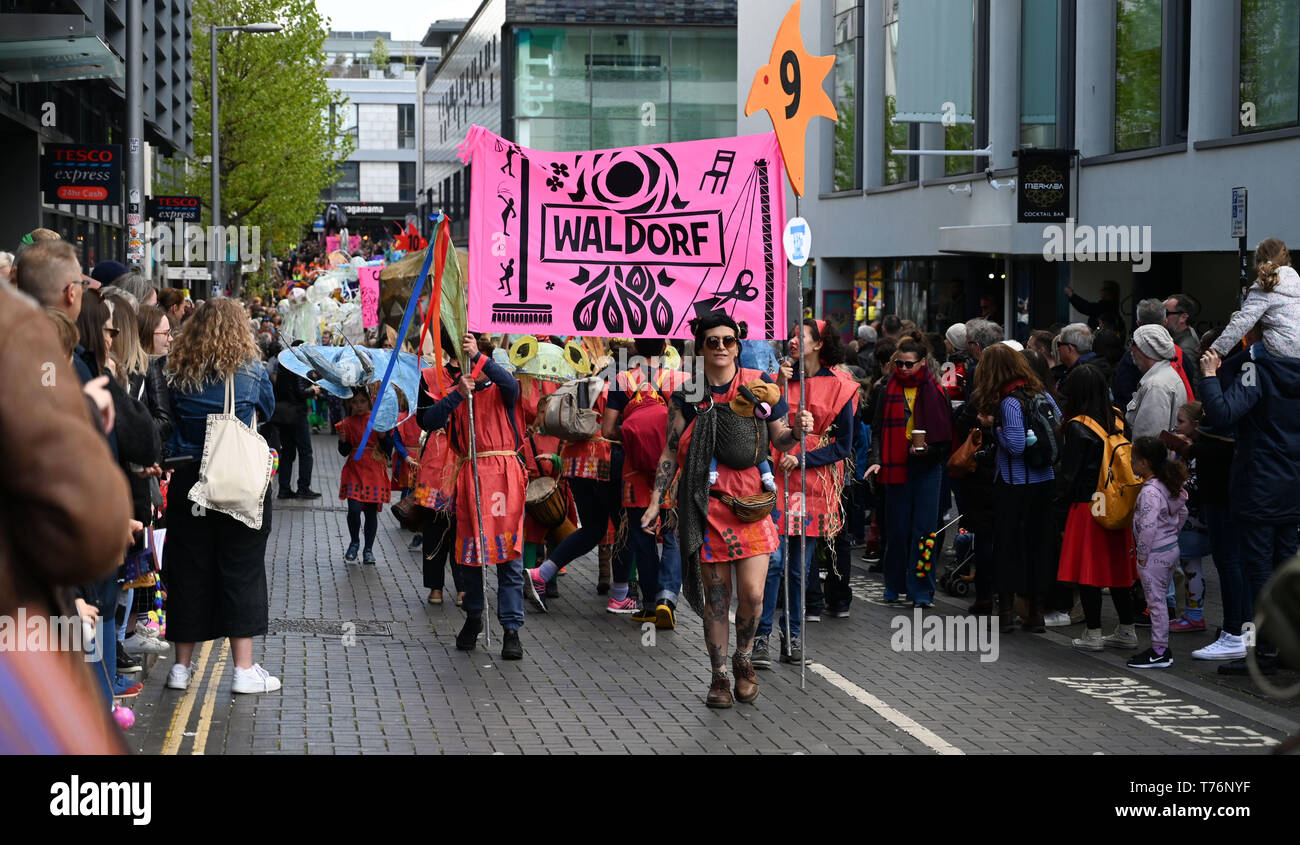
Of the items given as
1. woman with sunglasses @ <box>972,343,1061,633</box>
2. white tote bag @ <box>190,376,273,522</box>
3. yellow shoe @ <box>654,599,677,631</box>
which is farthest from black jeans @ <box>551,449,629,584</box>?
white tote bag @ <box>190,376,273,522</box>

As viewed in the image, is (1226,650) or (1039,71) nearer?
(1226,650)

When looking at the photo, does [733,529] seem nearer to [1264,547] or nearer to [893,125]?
[1264,547]

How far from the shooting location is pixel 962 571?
11977mm

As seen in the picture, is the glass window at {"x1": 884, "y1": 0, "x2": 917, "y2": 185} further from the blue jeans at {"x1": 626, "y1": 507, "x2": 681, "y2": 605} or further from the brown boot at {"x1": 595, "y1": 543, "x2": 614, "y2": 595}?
the blue jeans at {"x1": 626, "y1": 507, "x2": 681, "y2": 605}

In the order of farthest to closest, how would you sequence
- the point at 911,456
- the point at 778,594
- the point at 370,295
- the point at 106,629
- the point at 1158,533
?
the point at 370,295 < the point at 911,456 < the point at 778,594 < the point at 1158,533 < the point at 106,629

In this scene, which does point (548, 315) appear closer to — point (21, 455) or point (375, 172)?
point (21, 455)

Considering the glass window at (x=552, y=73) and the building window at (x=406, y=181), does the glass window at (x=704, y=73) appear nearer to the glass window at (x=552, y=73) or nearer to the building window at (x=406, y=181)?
the glass window at (x=552, y=73)

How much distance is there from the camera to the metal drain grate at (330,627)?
10.2 m

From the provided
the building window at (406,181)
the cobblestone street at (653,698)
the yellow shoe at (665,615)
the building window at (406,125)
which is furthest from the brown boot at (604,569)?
the building window at (406,125)

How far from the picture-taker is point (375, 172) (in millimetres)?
123750

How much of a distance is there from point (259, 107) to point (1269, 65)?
37.7m

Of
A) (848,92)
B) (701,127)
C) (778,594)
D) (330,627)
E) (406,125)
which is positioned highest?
(406,125)

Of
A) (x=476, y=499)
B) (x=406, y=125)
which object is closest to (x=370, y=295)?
(x=476, y=499)
